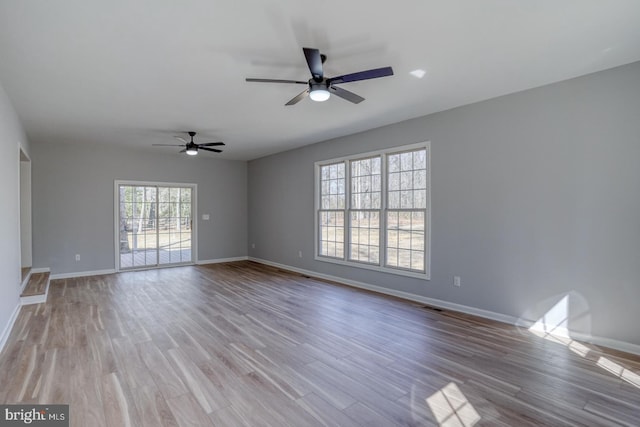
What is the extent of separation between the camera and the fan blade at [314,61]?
7.72 feet

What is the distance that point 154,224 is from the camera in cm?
757

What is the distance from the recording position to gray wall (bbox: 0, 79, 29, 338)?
134 inches

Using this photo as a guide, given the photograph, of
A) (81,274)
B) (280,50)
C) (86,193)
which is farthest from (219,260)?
(280,50)

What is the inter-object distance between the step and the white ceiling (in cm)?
262

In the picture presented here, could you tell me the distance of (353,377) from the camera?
2.61 metres

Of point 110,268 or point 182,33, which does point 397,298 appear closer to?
point 182,33

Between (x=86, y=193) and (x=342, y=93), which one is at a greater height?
(x=342, y=93)

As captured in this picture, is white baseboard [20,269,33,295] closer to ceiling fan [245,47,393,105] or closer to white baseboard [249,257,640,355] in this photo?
white baseboard [249,257,640,355]

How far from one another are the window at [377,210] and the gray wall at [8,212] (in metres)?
4.64

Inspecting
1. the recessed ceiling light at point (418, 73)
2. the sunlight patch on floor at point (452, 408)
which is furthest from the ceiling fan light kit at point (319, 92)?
the sunlight patch on floor at point (452, 408)

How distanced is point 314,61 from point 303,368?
2583 millimetres

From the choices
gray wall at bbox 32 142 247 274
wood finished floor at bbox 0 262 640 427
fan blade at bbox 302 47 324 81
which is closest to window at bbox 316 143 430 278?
wood finished floor at bbox 0 262 640 427

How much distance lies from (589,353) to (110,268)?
823 cm

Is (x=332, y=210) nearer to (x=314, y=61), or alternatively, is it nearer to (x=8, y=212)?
(x=314, y=61)
